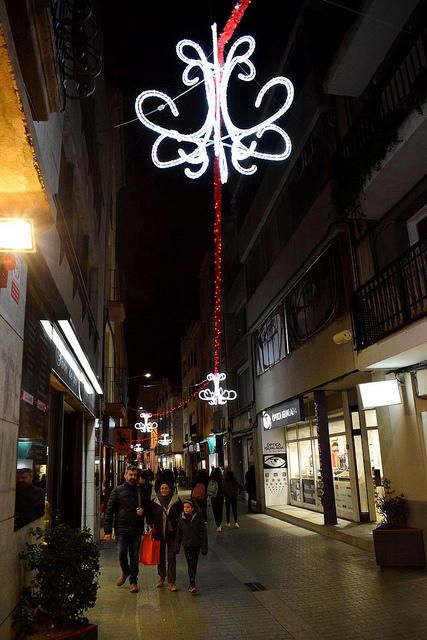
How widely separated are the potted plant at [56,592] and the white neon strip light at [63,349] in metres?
2.81

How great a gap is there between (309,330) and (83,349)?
22.5 feet

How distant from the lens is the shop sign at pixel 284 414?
15.7 m

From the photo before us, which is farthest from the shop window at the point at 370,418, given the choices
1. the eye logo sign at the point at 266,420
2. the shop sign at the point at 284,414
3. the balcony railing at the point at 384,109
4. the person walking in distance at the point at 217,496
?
the balcony railing at the point at 384,109

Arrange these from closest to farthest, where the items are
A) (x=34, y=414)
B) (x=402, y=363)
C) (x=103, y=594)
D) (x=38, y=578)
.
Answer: (x=38, y=578)
(x=34, y=414)
(x=103, y=594)
(x=402, y=363)

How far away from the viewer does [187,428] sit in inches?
2062

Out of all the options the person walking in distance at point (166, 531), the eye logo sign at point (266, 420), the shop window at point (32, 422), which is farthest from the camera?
the eye logo sign at point (266, 420)

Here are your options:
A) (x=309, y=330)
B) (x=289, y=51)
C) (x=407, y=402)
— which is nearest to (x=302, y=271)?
(x=309, y=330)

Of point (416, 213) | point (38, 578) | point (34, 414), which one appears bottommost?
point (38, 578)

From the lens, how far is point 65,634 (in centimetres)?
540

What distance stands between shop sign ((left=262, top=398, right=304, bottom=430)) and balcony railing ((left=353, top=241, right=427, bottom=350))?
15.7 feet

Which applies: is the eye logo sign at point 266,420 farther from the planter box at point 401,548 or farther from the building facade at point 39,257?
the planter box at point 401,548

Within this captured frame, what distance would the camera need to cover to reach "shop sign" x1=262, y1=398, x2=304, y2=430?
51.4 feet

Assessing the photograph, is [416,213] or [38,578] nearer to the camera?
[38,578]

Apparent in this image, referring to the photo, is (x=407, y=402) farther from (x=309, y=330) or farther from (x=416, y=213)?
(x=309, y=330)
